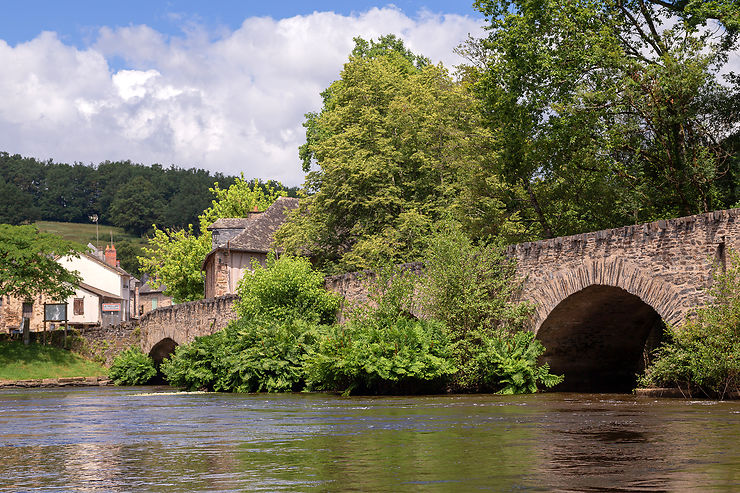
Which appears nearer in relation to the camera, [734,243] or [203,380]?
[734,243]

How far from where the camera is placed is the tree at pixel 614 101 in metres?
25.8

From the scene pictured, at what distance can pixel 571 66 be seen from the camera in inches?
1072

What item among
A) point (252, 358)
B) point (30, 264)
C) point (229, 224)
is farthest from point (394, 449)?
point (229, 224)

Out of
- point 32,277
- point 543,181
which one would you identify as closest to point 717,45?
point 543,181

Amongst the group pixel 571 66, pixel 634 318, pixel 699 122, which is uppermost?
pixel 571 66

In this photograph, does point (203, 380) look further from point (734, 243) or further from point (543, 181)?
point (734, 243)

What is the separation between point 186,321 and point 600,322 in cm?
2214

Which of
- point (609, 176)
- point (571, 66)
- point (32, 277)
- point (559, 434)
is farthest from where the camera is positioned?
point (32, 277)

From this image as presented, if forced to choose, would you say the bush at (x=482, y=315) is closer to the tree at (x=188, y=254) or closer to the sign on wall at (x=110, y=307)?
the tree at (x=188, y=254)

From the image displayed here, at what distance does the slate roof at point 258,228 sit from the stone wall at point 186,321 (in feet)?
21.0

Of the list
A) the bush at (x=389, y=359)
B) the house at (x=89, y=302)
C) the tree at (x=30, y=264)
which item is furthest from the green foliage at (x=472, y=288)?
the house at (x=89, y=302)

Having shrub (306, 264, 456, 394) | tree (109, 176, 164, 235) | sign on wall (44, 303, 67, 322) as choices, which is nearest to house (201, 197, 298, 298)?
sign on wall (44, 303, 67, 322)

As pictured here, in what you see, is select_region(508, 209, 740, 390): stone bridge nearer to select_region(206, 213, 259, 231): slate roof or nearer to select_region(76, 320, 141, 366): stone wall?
select_region(76, 320, 141, 366): stone wall

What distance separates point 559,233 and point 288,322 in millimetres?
9841
